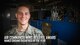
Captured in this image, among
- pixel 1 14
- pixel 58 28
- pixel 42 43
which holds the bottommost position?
pixel 42 43

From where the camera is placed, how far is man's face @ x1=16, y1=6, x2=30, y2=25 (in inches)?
115

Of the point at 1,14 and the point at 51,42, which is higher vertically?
the point at 1,14

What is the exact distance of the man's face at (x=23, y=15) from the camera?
2.93 meters

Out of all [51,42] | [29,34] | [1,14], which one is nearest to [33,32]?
[29,34]

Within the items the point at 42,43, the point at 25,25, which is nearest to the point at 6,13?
the point at 25,25

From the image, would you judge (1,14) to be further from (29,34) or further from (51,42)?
(51,42)

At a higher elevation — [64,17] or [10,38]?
[64,17]

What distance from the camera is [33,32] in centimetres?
298

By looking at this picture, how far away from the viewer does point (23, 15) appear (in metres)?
2.92

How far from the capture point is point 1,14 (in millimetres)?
2947

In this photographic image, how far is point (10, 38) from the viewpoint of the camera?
9.71ft

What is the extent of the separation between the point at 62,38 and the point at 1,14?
0.83 m

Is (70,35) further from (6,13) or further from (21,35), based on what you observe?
(6,13)

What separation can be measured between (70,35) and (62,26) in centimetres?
16
